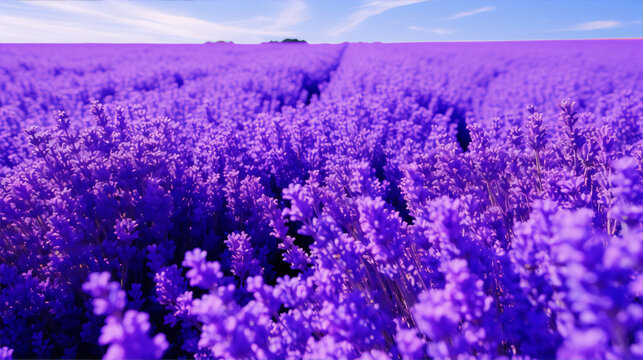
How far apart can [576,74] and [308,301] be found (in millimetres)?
8598

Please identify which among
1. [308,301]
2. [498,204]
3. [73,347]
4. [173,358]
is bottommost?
[173,358]

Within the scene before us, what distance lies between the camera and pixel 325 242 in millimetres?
1499

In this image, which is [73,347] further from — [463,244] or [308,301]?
[463,244]

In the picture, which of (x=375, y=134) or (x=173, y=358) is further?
(x=375, y=134)

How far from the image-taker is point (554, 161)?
2.55 m

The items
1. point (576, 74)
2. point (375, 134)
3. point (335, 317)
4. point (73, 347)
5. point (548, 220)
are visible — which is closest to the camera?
point (548, 220)

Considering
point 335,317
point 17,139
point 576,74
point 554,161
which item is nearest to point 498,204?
point 554,161

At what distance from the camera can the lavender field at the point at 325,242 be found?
2.94ft

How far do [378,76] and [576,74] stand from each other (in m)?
4.21

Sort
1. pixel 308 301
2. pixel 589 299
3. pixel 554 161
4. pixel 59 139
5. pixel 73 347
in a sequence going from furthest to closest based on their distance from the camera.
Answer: pixel 59 139 < pixel 554 161 < pixel 73 347 < pixel 308 301 < pixel 589 299

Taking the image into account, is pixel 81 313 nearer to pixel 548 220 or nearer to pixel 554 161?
pixel 548 220

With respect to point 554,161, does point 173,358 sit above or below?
below

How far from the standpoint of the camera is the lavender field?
2.94 ft

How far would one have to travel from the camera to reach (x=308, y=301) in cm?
162
